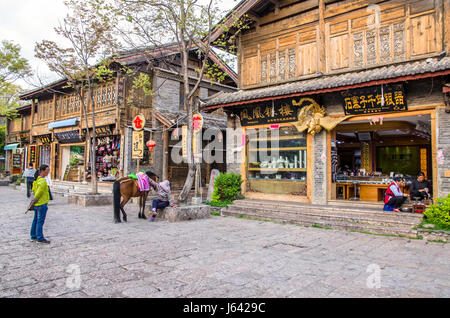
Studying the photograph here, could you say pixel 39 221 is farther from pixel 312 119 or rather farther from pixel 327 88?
pixel 312 119

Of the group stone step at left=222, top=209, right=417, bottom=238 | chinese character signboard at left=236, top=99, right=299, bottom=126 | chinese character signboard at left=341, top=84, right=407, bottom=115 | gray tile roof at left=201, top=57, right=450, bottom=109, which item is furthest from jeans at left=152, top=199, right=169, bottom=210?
chinese character signboard at left=341, top=84, right=407, bottom=115

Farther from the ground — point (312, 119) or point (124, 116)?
point (124, 116)

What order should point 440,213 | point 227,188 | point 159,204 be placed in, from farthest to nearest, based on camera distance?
point 227,188 → point 159,204 → point 440,213

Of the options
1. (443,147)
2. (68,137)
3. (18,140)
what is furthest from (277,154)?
(18,140)

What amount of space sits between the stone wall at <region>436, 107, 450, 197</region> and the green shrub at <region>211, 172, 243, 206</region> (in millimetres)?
6521

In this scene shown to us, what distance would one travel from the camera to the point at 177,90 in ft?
56.9

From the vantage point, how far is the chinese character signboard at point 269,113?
36.6 feet

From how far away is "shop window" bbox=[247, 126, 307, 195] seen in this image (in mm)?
11148

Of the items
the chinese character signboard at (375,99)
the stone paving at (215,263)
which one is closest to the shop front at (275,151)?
the chinese character signboard at (375,99)

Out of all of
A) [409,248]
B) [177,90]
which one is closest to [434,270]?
[409,248]

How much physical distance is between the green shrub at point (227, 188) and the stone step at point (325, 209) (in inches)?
15.8

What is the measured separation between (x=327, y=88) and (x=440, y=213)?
442 centimetres

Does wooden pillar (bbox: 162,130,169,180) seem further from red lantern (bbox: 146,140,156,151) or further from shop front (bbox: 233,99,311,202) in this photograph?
shop front (bbox: 233,99,311,202)

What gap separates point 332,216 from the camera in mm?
9102
